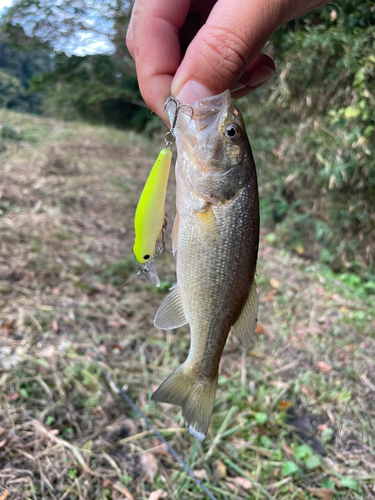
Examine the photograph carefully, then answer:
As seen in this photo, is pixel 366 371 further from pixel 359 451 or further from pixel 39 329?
pixel 39 329

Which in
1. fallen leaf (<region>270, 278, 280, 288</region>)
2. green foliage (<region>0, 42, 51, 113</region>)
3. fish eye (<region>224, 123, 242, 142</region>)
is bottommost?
green foliage (<region>0, 42, 51, 113</region>)

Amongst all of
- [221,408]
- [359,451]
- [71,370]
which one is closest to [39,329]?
[71,370]

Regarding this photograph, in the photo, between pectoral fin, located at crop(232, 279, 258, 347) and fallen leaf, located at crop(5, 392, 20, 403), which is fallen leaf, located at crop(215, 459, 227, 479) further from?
fallen leaf, located at crop(5, 392, 20, 403)

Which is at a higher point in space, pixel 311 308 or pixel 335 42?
pixel 335 42

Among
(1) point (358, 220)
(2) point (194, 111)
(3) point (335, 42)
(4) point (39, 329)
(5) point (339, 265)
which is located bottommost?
(5) point (339, 265)

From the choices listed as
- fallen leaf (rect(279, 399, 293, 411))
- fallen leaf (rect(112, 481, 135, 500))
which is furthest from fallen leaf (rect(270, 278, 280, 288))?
fallen leaf (rect(112, 481, 135, 500))

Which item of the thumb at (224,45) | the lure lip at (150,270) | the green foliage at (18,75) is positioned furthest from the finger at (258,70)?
the green foliage at (18,75)
